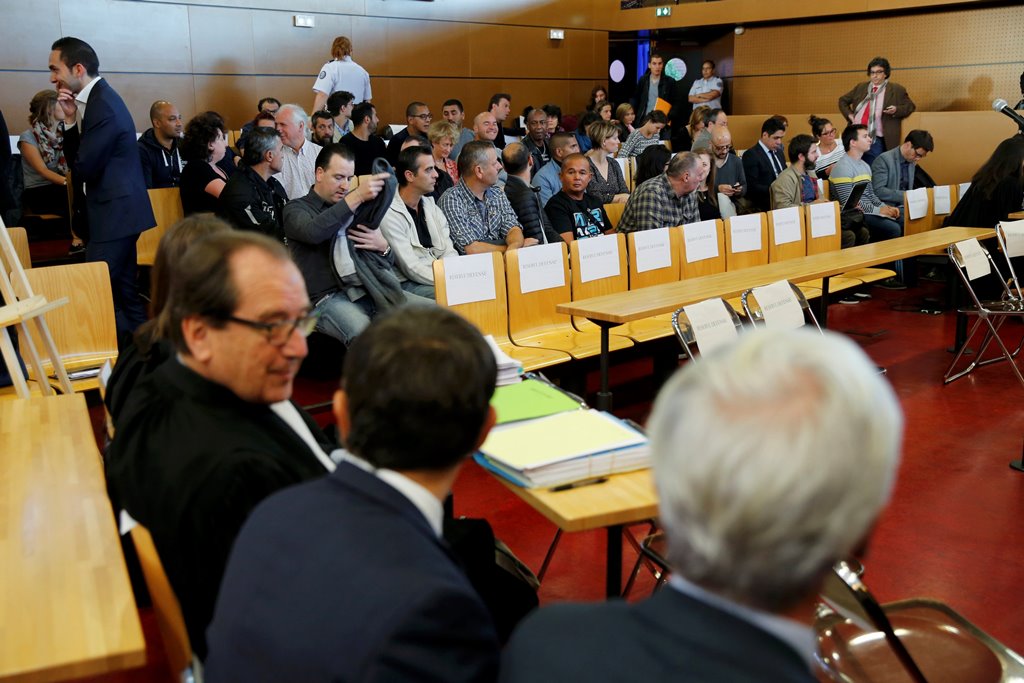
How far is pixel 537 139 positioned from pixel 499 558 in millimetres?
7282

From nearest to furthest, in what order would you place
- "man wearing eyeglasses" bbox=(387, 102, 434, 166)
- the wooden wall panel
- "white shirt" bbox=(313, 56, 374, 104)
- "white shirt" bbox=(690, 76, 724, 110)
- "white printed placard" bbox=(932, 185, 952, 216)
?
1. "white printed placard" bbox=(932, 185, 952, 216)
2. "man wearing eyeglasses" bbox=(387, 102, 434, 166)
3. "white shirt" bbox=(313, 56, 374, 104)
4. the wooden wall panel
5. "white shirt" bbox=(690, 76, 724, 110)

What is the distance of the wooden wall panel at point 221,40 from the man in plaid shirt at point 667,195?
5.98 meters

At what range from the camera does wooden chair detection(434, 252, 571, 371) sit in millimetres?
4203

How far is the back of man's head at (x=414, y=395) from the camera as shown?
1291 millimetres

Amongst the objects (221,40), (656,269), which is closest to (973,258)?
(656,269)

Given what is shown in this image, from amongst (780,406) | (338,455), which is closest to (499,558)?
(338,455)

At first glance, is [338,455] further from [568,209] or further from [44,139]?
[44,139]

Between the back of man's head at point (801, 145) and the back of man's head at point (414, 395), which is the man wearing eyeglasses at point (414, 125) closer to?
the back of man's head at point (801, 145)

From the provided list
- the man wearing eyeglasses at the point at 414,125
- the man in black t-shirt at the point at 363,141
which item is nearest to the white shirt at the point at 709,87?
the man wearing eyeglasses at the point at 414,125

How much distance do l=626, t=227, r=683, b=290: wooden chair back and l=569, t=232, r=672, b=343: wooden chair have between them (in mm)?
55

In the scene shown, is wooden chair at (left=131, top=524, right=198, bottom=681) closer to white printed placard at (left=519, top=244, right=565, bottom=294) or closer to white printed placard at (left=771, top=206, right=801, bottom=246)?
white printed placard at (left=519, top=244, right=565, bottom=294)

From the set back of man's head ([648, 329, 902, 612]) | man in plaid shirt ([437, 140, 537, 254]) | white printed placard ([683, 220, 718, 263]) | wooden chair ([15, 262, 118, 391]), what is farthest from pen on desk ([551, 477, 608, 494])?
white printed placard ([683, 220, 718, 263])

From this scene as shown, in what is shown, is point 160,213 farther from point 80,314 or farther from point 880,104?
point 880,104

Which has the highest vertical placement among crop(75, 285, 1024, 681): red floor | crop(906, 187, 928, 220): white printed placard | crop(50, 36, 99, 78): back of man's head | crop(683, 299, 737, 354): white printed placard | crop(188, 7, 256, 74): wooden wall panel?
crop(188, 7, 256, 74): wooden wall panel
